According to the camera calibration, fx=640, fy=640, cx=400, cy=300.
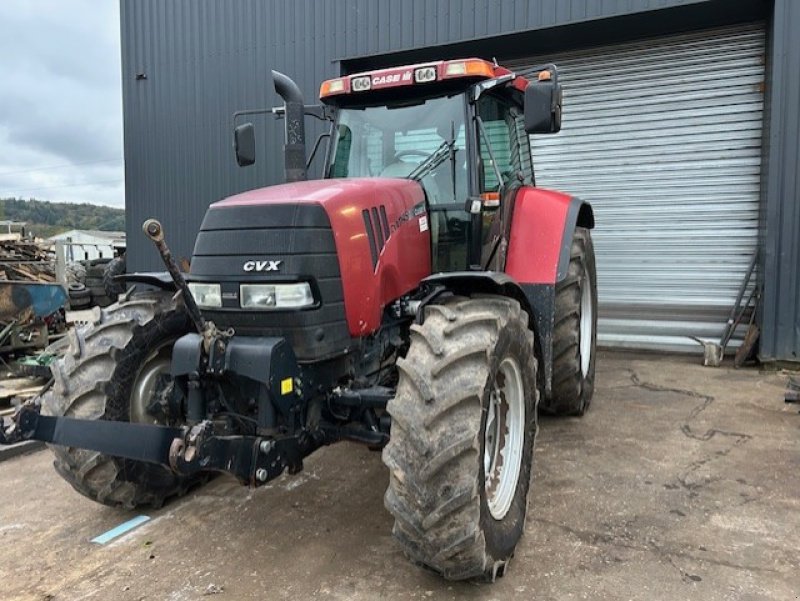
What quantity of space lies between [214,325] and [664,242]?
6.54 m

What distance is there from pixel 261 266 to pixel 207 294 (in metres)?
0.33

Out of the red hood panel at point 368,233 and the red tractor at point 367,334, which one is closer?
the red tractor at point 367,334

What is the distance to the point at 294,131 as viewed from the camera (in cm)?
410

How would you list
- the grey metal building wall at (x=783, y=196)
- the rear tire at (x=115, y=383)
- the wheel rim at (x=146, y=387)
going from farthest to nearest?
the grey metal building wall at (x=783, y=196)
the wheel rim at (x=146, y=387)
the rear tire at (x=115, y=383)

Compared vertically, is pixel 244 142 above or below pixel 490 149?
above

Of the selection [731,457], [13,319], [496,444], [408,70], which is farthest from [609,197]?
[13,319]

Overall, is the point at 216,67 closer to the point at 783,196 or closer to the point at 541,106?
the point at 541,106

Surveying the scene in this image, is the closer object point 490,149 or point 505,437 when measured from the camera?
point 505,437

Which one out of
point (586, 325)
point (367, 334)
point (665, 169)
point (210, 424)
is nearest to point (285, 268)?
point (367, 334)

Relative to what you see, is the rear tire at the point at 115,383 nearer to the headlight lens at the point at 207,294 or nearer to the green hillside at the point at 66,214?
the headlight lens at the point at 207,294

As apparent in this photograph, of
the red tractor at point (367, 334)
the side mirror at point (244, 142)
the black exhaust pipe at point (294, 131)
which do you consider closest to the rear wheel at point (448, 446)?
the red tractor at point (367, 334)

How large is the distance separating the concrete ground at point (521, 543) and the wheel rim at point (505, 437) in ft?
1.01

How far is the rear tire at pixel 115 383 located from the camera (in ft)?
10.6

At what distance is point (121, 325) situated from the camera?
134 inches
